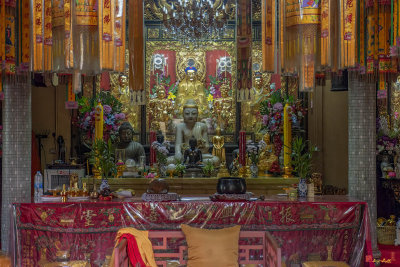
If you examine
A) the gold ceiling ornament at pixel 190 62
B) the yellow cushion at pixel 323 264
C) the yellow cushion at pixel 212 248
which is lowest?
the yellow cushion at pixel 323 264

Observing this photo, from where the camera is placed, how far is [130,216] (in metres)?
5.40

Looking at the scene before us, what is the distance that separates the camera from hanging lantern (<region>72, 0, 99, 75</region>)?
4.81 meters

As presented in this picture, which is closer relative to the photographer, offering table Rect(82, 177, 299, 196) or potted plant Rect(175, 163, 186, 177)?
offering table Rect(82, 177, 299, 196)

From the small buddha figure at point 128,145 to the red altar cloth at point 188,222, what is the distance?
3.94m

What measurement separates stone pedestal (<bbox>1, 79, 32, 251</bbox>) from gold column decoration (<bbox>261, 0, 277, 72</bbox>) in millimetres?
2697

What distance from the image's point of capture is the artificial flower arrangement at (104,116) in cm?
942

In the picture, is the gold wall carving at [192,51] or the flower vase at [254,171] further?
the gold wall carving at [192,51]

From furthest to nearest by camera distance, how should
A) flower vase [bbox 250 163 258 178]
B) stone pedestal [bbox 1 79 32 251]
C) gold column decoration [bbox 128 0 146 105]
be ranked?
flower vase [bbox 250 163 258 178]
stone pedestal [bbox 1 79 32 251]
gold column decoration [bbox 128 0 146 105]

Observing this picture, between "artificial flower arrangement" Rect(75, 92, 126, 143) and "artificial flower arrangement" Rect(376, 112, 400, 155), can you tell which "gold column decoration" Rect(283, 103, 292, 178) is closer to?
"artificial flower arrangement" Rect(376, 112, 400, 155)

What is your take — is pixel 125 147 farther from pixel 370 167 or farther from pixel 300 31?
pixel 300 31

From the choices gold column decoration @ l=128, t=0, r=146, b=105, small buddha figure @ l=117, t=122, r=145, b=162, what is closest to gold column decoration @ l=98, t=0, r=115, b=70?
gold column decoration @ l=128, t=0, r=146, b=105

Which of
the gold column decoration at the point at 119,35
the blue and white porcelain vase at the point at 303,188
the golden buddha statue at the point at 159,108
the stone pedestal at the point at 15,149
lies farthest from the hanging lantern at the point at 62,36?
the golden buddha statue at the point at 159,108

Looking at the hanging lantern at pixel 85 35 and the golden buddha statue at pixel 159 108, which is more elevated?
the hanging lantern at pixel 85 35

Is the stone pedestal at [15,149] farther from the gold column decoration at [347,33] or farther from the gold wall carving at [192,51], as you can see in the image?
the gold wall carving at [192,51]
